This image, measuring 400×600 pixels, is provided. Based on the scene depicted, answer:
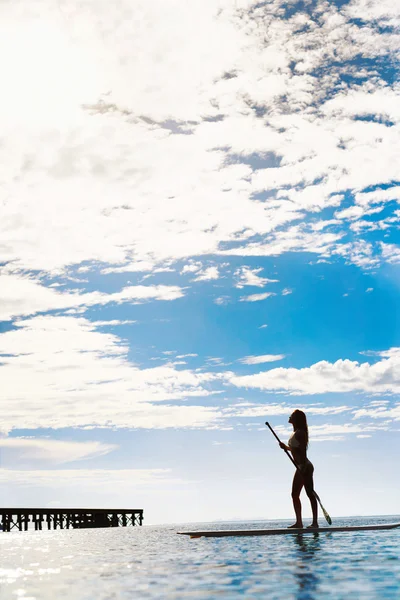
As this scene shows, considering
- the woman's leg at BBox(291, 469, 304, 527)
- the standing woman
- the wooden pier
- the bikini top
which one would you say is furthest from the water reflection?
the wooden pier

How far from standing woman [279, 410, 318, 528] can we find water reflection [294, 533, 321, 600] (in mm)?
2500

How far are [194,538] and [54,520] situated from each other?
69.7 metres

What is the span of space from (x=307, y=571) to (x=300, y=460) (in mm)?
7300

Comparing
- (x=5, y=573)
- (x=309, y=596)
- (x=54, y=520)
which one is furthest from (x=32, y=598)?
(x=54, y=520)

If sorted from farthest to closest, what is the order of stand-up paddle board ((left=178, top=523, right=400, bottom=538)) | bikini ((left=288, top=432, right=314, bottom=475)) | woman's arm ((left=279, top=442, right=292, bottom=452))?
stand-up paddle board ((left=178, top=523, right=400, bottom=538)) < woman's arm ((left=279, top=442, right=292, bottom=452)) < bikini ((left=288, top=432, right=314, bottom=475))

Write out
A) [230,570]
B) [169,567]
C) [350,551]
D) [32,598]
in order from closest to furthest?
[32,598] < [230,570] < [169,567] < [350,551]

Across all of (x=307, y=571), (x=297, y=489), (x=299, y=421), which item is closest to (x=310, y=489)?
(x=297, y=489)

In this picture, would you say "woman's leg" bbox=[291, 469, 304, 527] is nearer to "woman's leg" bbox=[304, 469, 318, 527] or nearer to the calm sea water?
"woman's leg" bbox=[304, 469, 318, 527]

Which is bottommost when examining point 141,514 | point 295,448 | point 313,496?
point 141,514

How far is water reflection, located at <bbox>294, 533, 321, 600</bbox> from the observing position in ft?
21.4

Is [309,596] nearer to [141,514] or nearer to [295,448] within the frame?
[295,448]

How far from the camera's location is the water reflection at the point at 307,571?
652cm

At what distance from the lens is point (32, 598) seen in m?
6.92

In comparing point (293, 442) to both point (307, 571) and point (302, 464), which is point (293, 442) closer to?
point (302, 464)
